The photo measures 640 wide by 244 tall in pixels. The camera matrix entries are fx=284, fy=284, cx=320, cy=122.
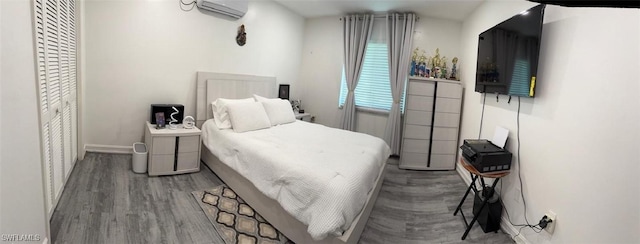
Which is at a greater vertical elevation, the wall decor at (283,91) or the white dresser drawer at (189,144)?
the wall decor at (283,91)

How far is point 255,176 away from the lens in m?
2.25

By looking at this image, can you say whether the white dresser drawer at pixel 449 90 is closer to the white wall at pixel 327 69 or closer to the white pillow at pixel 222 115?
the white wall at pixel 327 69

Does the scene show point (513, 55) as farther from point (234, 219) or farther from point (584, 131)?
point (234, 219)

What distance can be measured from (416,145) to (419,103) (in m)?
0.58

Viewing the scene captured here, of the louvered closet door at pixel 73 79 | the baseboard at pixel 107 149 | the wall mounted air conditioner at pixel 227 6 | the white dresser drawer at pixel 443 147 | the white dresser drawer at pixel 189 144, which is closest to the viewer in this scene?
the louvered closet door at pixel 73 79

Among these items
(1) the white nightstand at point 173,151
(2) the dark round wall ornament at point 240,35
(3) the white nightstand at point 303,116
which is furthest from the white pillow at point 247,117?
(3) the white nightstand at point 303,116

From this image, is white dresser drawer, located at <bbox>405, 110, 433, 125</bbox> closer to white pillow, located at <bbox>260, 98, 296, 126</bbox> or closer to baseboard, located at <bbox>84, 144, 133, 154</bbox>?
white pillow, located at <bbox>260, 98, 296, 126</bbox>

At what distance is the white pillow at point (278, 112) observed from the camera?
3586 mm

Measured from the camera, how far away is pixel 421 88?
3816 mm

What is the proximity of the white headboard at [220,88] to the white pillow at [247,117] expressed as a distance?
0.63 m

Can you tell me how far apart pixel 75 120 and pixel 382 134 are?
399 cm

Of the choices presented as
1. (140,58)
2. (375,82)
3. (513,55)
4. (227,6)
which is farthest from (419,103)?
(140,58)

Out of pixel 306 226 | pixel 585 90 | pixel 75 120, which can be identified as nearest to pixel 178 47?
pixel 75 120

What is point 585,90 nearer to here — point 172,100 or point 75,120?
point 172,100
